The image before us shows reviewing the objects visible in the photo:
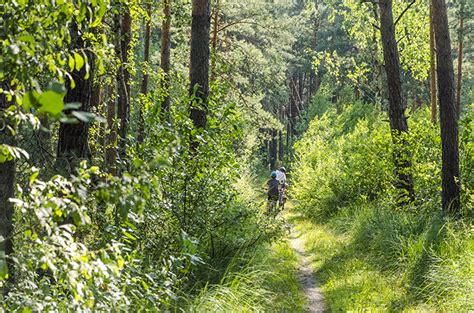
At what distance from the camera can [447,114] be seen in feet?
32.1

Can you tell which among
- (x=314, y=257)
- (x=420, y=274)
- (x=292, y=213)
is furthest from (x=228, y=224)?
(x=292, y=213)

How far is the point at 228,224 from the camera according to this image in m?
7.37

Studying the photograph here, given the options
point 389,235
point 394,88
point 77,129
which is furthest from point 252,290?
point 394,88

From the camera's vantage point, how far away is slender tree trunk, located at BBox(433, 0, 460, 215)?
9.73 m

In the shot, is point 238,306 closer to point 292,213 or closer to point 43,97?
point 43,97

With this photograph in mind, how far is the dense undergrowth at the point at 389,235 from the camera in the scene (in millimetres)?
6832

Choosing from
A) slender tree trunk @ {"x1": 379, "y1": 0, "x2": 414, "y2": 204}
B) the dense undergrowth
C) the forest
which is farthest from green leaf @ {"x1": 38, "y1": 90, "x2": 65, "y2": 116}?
slender tree trunk @ {"x1": 379, "y1": 0, "x2": 414, "y2": 204}

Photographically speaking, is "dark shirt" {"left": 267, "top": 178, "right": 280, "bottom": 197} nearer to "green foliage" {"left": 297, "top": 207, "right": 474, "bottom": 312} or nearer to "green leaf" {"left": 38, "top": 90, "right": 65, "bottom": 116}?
"green foliage" {"left": 297, "top": 207, "right": 474, "bottom": 312}

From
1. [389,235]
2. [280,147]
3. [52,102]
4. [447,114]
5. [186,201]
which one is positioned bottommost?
[280,147]

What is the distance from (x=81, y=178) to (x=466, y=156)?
9209 mm

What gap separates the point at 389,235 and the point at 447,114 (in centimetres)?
262

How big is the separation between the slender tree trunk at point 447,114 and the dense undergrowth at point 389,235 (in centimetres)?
24

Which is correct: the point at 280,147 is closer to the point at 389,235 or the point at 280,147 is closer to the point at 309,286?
the point at 389,235

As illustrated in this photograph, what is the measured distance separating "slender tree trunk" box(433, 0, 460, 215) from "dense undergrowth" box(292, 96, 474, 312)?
24cm
